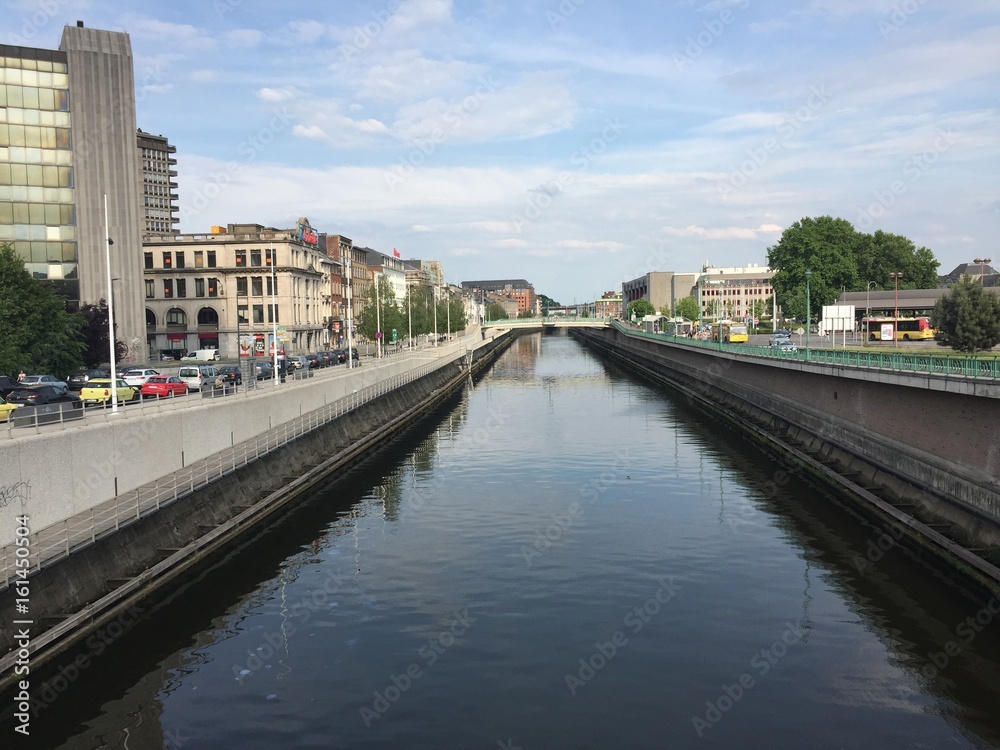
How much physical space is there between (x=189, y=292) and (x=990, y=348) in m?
91.6

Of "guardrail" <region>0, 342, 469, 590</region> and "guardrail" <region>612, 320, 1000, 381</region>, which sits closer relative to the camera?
"guardrail" <region>0, 342, 469, 590</region>

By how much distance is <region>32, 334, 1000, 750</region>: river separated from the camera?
59.9 feet

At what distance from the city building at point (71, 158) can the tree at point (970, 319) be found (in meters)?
73.6

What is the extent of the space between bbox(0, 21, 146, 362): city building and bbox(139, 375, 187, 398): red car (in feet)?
125

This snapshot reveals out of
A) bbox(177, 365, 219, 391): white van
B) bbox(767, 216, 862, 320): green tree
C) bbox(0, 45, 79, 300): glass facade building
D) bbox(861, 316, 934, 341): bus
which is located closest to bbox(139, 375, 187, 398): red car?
bbox(177, 365, 219, 391): white van

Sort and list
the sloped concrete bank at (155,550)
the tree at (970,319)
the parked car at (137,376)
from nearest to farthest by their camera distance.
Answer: the sloped concrete bank at (155,550)
the parked car at (137,376)
the tree at (970,319)

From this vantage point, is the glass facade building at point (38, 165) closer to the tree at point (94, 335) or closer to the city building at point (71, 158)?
the city building at point (71, 158)

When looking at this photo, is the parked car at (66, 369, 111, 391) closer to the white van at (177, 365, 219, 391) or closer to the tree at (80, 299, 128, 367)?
the white van at (177, 365, 219, 391)

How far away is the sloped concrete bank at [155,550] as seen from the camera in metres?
20.4

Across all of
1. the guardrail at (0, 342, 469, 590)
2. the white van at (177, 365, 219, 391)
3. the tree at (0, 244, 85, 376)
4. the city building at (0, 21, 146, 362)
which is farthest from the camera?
the city building at (0, 21, 146, 362)

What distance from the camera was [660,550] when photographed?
103ft

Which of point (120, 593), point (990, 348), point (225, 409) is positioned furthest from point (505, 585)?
point (990, 348)

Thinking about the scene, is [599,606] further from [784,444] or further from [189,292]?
[189,292]

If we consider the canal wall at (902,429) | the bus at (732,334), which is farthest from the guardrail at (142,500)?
the bus at (732,334)
